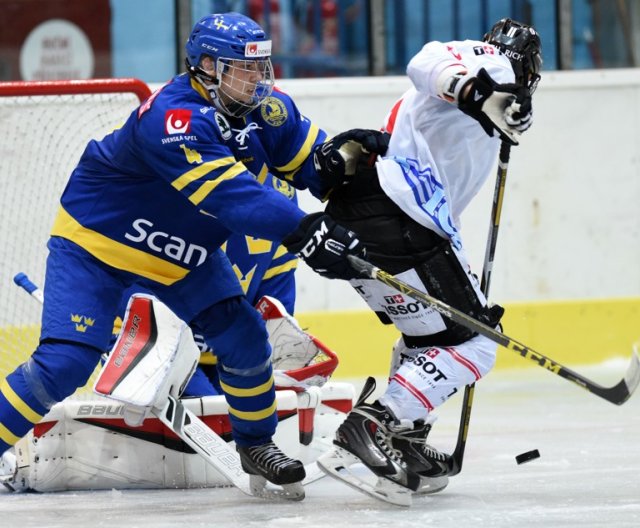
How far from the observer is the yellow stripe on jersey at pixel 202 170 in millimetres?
2873

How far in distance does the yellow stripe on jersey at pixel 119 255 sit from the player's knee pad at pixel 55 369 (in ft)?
0.73

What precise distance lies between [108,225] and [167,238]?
13 centimetres

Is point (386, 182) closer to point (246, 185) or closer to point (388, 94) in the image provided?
point (246, 185)

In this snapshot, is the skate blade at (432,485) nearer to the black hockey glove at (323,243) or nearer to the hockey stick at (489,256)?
the hockey stick at (489,256)

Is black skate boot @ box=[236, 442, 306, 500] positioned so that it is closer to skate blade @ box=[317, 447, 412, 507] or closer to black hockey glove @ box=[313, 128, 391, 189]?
skate blade @ box=[317, 447, 412, 507]

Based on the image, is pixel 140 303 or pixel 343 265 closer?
pixel 343 265

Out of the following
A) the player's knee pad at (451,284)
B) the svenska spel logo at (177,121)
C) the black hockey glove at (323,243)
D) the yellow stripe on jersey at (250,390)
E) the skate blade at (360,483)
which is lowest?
the skate blade at (360,483)

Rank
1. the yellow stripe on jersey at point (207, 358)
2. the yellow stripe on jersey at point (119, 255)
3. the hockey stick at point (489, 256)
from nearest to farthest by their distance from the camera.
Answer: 1. the yellow stripe on jersey at point (119, 255)
2. the hockey stick at point (489, 256)
3. the yellow stripe on jersey at point (207, 358)

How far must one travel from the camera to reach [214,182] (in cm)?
287

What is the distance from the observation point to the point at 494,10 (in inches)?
238

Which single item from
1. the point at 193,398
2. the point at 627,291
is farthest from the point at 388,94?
the point at 193,398

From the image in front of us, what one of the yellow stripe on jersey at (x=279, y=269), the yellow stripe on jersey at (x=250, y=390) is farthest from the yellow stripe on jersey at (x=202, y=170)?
the yellow stripe on jersey at (x=279, y=269)

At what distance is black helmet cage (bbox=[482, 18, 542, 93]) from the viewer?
3170 mm

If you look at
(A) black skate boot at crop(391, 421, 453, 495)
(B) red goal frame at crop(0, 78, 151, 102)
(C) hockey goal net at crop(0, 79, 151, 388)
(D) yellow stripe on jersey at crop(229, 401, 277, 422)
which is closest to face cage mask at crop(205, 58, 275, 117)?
(D) yellow stripe on jersey at crop(229, 401, 277, 422)
